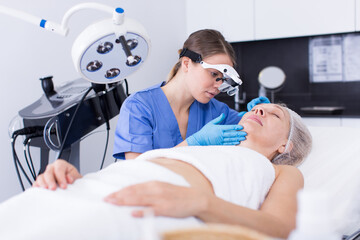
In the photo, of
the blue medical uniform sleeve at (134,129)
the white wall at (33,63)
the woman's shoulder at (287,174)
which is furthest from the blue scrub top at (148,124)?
the white wall at (33,63)

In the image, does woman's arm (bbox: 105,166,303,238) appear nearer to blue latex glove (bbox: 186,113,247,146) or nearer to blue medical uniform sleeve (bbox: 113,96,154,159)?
blue latex glove (bbox: 186,113,247,146)

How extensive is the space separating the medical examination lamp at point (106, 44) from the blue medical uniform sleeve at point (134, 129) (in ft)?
0.57

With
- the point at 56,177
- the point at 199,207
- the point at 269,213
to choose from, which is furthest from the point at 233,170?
the point at 56,177

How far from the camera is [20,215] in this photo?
2.79 feet

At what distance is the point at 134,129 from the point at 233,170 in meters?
0.59

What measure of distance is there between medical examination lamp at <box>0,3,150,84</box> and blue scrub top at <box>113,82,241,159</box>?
186 mm

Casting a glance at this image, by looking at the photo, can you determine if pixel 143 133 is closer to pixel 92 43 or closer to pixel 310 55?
pixel 92 43

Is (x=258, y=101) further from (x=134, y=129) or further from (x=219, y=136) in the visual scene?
(x=134, y=129)

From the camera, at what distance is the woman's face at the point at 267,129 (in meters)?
1.52

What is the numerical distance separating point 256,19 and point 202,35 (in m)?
1.60

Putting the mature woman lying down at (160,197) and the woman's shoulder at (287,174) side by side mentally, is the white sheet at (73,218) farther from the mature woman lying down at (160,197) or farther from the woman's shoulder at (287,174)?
the woman's shoulder at (287,174)

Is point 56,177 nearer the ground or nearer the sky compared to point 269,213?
nearer the sky

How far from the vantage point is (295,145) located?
1.65 m

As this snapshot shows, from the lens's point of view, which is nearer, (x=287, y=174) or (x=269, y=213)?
(x=269, y=213)
